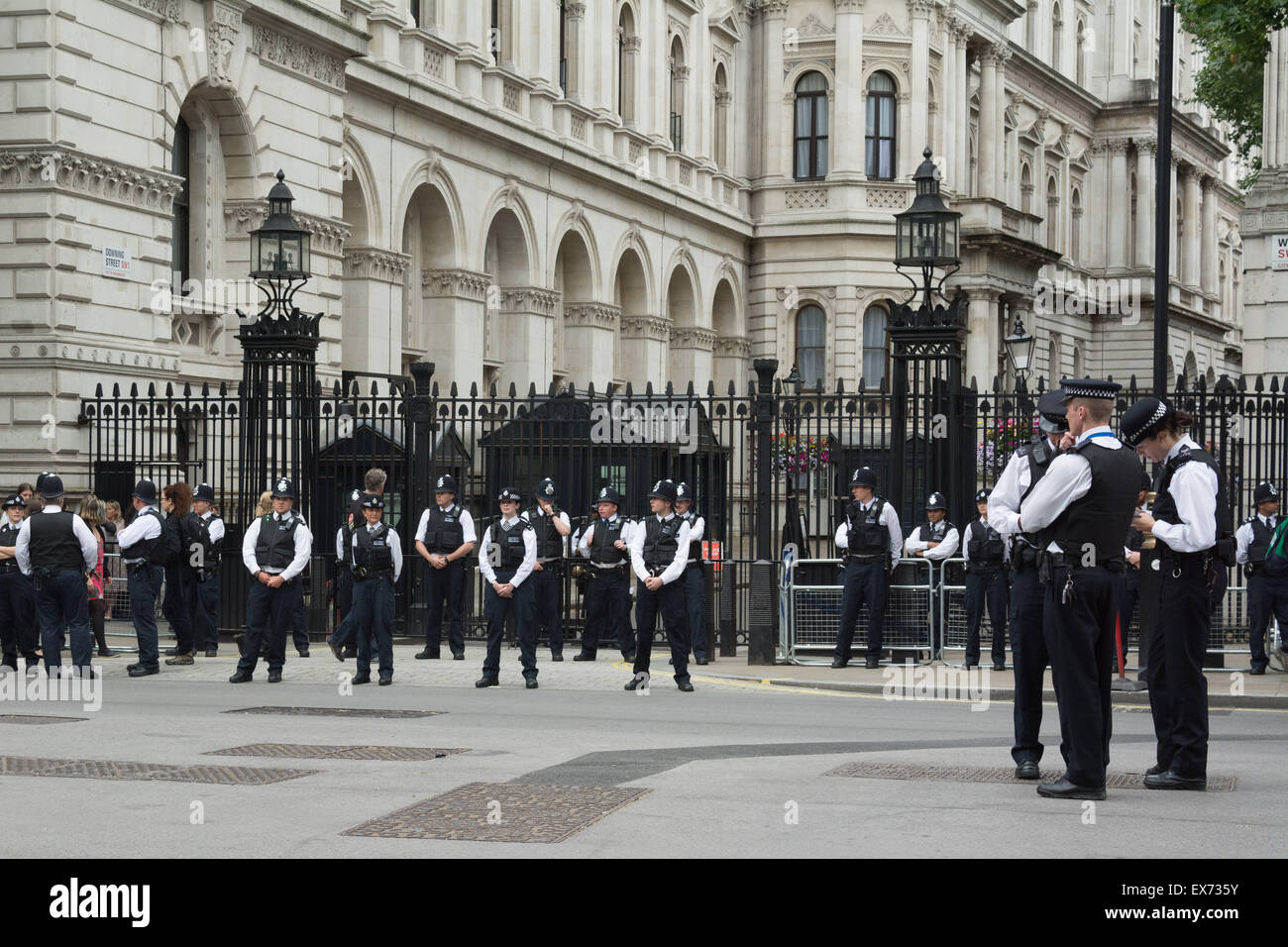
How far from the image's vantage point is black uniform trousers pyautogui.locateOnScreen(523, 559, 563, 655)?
1988 centimetres

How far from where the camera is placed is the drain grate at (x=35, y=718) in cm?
1366

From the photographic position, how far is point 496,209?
38.8 meters

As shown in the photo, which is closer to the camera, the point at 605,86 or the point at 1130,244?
the point at 605,86

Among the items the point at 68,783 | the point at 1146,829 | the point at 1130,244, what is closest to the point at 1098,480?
the point at 1146,829

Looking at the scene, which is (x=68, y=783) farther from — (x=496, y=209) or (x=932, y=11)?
(x=932, y=11)

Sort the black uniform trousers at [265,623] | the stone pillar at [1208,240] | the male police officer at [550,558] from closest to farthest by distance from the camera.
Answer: the black uniform trousers at [265,623], the male police officer at [550,558], the stone pillar at [1208,240]

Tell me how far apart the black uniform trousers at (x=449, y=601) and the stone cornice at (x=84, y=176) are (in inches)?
287

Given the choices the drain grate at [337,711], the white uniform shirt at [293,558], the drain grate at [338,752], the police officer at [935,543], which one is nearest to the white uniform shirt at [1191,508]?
the drain grate at [338,752]

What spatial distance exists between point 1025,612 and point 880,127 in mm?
46190

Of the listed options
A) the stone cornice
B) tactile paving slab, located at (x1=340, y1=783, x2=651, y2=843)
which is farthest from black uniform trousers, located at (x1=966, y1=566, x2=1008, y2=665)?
the stone cornice

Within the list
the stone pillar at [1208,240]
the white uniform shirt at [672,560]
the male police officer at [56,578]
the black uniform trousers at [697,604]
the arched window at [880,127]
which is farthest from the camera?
the stone pillar at [1208,240]

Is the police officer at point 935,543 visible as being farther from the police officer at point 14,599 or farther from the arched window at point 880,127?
the arched window at point 880,127

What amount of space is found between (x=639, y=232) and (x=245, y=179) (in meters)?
19.2

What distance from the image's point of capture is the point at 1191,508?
10508 millimetres
